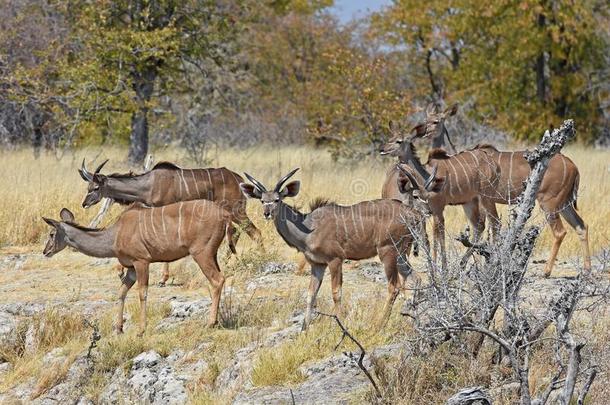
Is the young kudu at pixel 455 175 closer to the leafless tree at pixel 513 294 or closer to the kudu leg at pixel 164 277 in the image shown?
the kudu leg at pixel 164 277

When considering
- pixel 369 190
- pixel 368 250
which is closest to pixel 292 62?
pixel 369 190

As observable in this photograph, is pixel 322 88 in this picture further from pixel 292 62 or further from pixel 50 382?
pixel 50 382

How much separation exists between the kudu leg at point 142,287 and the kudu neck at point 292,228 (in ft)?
3.38

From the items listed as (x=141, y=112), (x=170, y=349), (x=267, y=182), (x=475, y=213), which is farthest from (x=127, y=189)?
(x=141, y=112)

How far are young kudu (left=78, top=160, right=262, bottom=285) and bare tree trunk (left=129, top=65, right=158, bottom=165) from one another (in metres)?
6.19

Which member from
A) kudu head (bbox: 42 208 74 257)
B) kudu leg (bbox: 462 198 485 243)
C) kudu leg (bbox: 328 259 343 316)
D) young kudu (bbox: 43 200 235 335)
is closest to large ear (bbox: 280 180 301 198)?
young kudu (bbox: 43 200 235 335)

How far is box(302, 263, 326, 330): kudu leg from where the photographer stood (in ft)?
25.1

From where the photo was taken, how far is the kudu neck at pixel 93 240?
27.3ft

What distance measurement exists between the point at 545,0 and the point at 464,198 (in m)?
11.1

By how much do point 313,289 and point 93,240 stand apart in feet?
5.86

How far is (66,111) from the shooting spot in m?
17.2

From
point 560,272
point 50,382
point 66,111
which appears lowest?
point 50,382

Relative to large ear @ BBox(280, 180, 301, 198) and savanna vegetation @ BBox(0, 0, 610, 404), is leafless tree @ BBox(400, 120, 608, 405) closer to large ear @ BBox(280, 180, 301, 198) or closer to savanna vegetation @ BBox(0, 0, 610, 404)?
savanna vegetation @ BBox(0, 0, 610, 404)

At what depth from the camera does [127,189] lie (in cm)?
1027
